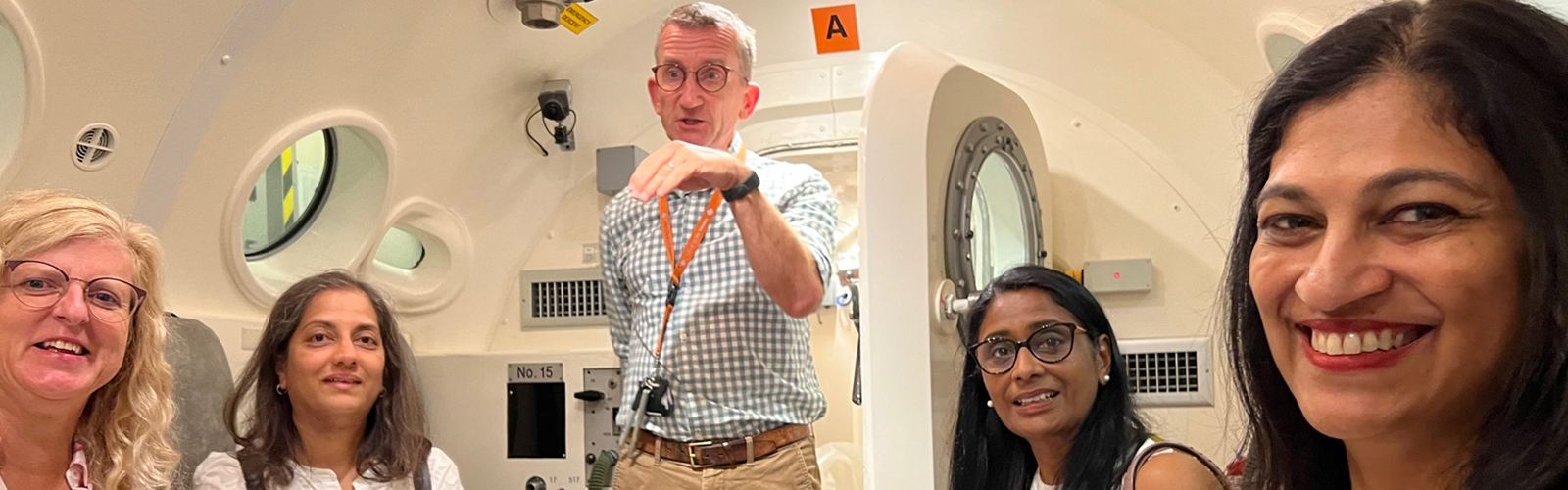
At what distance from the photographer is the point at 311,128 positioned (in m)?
2.78

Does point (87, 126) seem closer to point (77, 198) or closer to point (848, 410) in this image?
point (77, 198)

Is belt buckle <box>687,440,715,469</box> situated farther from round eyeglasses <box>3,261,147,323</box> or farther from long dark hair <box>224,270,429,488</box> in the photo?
round eyeglasses <box>3,261,147,323</box>

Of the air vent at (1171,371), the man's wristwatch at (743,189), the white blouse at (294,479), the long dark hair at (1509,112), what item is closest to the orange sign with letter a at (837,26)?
the air vent at (1171,371)

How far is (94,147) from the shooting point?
2.27 metres

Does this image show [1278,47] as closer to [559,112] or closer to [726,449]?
[726,449]

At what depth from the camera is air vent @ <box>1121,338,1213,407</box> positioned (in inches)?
113

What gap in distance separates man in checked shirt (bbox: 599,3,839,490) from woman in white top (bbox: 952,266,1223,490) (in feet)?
1.02

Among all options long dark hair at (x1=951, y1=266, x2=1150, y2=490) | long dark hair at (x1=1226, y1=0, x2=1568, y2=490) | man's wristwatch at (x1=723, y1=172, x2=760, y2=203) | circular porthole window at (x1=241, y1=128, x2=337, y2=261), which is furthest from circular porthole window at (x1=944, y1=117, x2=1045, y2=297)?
circular porthole window at (x1=241, y1=128, x2=337, y2=261)

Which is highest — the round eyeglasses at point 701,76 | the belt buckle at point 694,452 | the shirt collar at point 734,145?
the round eyeglasses at point 701,76

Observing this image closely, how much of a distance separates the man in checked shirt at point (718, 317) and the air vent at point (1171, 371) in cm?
113

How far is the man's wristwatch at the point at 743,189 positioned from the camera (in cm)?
183

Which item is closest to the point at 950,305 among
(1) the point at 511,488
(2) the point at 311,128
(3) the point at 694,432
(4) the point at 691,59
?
(3) the point at 694,432

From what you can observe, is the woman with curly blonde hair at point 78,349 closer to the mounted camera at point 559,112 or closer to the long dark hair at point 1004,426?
the long dark hair at point 1004,426

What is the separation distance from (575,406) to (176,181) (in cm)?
132
